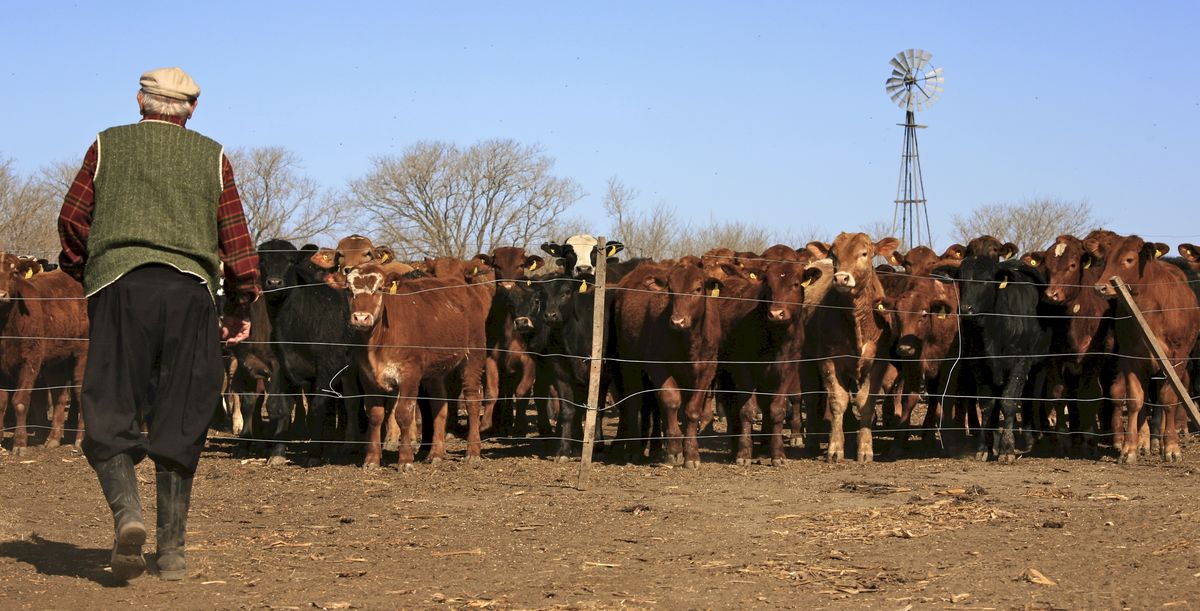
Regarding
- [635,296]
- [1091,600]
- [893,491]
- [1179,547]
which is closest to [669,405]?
[635,296]

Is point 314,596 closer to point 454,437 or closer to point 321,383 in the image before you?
point 321,383

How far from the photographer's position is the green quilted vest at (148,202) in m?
6.53

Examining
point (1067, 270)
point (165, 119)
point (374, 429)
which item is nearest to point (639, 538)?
point (165, 119)

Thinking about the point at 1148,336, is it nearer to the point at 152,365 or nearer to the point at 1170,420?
the point at 1170,420

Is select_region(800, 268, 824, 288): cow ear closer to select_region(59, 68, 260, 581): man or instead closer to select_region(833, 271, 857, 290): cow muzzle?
select_region(833, 271, 857, 290): cow muzzle

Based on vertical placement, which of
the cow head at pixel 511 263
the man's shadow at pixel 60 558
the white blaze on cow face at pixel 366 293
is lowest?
the man's shadow at pixel 60 558

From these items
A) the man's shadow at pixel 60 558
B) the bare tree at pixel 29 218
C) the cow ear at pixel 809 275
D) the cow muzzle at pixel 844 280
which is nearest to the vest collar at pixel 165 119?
the man's shadow at pixel 60 558

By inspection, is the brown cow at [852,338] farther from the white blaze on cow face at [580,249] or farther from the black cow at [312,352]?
the black cow at [312,352]

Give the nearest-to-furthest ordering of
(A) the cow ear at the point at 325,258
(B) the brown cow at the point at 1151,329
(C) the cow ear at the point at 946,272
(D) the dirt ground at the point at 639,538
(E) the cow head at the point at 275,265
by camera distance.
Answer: (D) the dirt ground at the point at 639,538 < (B) the brown cow at the point at 1151,329 < (E) the cow head at the point at 275,265 < (A) the cow ear at the point at 325,258 < (C) the cow ear at the point at 946,272

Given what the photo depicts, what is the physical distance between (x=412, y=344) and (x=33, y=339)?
14.6 ft

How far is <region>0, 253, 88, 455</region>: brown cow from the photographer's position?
14.5 meters

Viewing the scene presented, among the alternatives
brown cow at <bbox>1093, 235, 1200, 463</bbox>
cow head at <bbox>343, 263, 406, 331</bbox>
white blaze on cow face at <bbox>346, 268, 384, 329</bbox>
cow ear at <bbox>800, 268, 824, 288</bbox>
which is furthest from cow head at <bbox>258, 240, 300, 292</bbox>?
brown cow at <bbox>1093, 235, 1200, 463</bbox>

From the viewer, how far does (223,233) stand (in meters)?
6.90

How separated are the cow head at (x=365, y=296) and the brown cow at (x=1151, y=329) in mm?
6811
